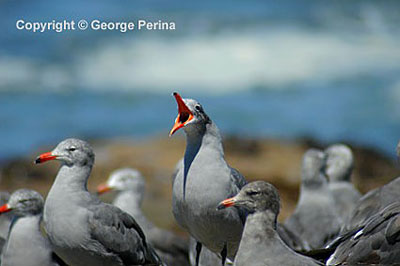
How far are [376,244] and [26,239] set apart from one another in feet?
10.2

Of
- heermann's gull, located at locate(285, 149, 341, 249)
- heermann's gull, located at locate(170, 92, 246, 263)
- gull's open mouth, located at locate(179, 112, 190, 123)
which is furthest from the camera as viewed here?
heermann's gull, located at locate(285, 149, 341, 249)

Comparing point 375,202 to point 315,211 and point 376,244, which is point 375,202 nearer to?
point 376,244

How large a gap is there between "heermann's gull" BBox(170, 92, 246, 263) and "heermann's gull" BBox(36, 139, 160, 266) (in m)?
0.63

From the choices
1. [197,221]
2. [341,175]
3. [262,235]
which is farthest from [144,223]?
[262,235]

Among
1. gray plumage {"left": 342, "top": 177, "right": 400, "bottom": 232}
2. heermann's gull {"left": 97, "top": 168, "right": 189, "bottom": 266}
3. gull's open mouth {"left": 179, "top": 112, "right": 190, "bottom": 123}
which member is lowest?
heermann's gull {"left": 97, "top": 168, "right": 189, "bottom": 266}

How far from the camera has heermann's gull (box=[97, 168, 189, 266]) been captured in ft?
31.5

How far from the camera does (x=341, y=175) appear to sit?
12602mm

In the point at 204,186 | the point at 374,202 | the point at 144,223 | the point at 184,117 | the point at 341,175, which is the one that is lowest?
the point at 144,223

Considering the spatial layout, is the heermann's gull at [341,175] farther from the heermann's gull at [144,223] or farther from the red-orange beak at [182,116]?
the red-orange beak at [182,116]

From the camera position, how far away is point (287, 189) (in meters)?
17.7

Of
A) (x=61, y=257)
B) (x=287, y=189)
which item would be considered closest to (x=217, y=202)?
(x=61, y=257)

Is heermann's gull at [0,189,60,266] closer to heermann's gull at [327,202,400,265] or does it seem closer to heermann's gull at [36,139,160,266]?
heermann's gull at [36,139,160,266]

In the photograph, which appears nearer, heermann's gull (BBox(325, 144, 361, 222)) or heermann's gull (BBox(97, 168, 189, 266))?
heermann's gull (BBox(97, 168, 189, 266))

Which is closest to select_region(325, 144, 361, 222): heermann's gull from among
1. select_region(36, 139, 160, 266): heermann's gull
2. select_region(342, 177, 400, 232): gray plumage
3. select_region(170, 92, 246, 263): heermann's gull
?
select_region(342, 177, 400, 232): gray plumage
